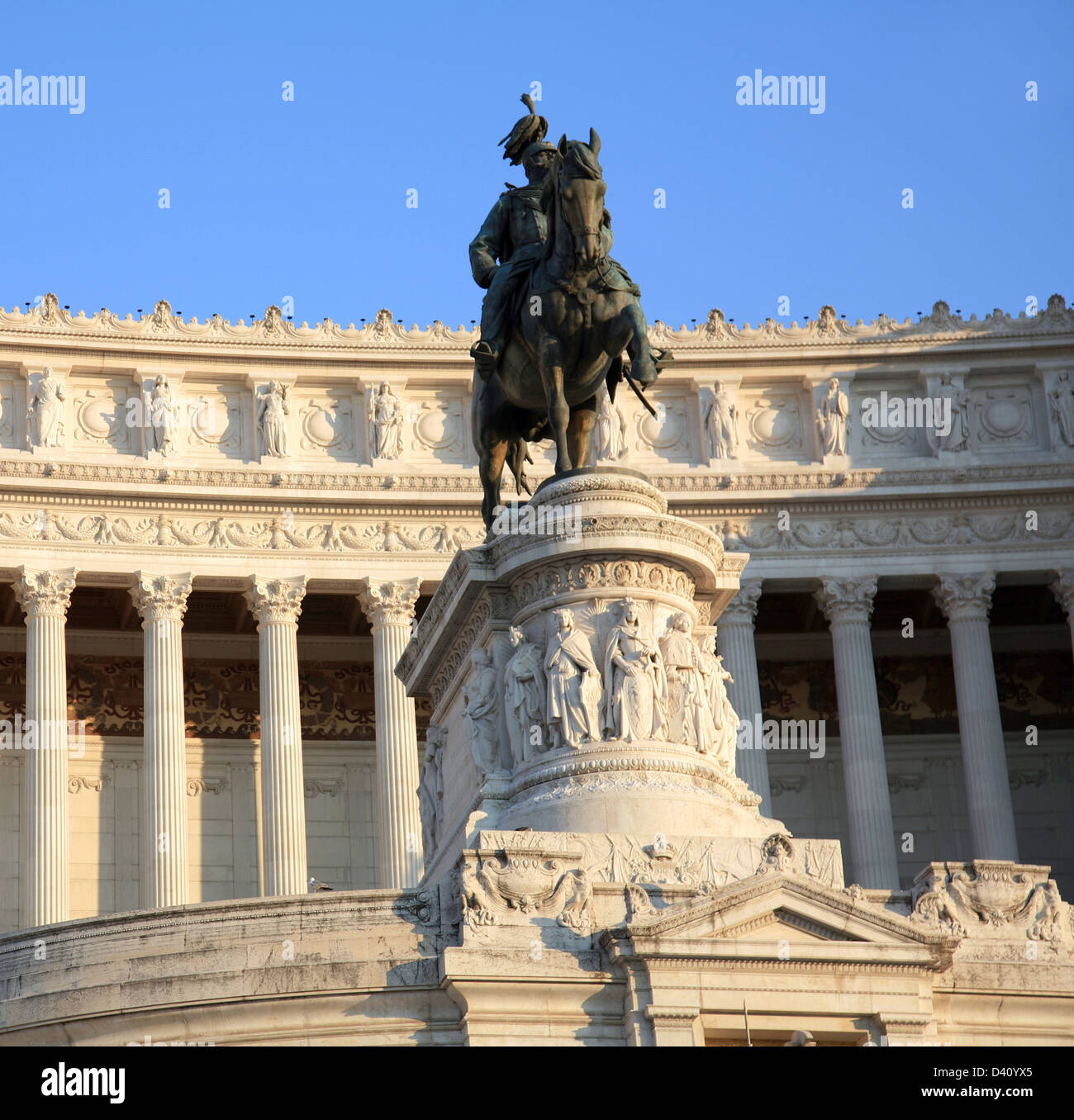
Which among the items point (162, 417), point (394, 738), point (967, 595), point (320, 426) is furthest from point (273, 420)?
point (967, 595)

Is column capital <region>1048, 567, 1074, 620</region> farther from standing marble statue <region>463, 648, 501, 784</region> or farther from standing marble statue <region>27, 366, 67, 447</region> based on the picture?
standing marble statue <region>463, 648, 501, 784</region>

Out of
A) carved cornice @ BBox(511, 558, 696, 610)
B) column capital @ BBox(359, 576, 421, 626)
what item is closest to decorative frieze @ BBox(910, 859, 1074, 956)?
carved cornice @ BBox(511, 558, 696, 610)

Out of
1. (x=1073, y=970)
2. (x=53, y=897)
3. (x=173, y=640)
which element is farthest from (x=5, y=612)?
Answer: (x=1073, y=970)

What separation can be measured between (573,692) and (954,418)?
31285 millimetres

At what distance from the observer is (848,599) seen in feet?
171

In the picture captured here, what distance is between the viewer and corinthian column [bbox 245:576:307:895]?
47.6 m

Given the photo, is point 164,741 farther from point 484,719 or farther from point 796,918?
point 796,918

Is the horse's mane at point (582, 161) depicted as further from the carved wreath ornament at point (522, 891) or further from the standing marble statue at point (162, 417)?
the standing marble statue at point (162, 417)

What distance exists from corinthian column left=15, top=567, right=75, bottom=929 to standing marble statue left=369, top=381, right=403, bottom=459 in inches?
301
